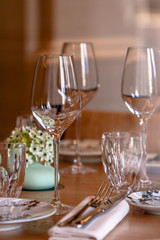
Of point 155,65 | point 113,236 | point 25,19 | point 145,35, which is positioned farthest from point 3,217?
point 25,19

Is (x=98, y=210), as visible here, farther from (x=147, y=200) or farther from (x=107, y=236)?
(x=147, y=200)

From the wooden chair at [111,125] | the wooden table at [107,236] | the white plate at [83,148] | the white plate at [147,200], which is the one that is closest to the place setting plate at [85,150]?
the white plate at [83,148]

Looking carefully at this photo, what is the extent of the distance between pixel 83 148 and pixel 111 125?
435 millimetres

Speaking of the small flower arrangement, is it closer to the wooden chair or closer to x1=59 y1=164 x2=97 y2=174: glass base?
x1=59 y1=164 x2=97 y2=174: glass base

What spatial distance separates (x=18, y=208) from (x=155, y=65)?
55 cm

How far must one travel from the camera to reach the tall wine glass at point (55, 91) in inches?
38.1

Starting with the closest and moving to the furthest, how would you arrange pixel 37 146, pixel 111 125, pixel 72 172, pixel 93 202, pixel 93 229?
pixel 93 229
pixel 93 202
pixel 37 146
pixel 72 172
pixel 111 125

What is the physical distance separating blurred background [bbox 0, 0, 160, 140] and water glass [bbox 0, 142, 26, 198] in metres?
3.04

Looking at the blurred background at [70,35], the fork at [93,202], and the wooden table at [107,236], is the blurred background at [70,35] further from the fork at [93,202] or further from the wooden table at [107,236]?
the fork at [93,202]

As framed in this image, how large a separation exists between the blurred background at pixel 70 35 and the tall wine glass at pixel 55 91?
9.75ft

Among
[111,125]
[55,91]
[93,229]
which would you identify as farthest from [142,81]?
[111,125]

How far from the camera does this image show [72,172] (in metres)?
1.39

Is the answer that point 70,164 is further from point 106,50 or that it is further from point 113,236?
point 106,50

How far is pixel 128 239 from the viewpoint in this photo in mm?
804
